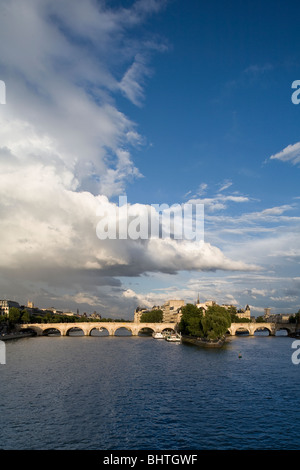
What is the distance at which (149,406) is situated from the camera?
35.4 metres

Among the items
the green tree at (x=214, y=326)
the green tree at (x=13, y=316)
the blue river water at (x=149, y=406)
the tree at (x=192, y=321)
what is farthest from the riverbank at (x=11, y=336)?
the green tree at (x=214, y=326)

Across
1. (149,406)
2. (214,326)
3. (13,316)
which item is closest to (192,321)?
(214,326)

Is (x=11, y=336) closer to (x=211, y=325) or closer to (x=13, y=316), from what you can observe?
(x=13, y=316)

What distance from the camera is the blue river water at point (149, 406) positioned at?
26.3m

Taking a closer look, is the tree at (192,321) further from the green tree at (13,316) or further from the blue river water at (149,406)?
the green tree at (13,316)

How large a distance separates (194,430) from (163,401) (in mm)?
9162

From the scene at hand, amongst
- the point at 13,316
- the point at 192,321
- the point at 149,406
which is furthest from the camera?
the point at 13,316

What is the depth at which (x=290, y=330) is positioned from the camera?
15725 centimetres

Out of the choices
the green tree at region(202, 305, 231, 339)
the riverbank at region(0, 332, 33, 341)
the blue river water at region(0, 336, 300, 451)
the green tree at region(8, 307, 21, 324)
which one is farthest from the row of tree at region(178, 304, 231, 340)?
the green tree at region(8, 307, 21, 324)

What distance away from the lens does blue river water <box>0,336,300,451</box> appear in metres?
26.3
